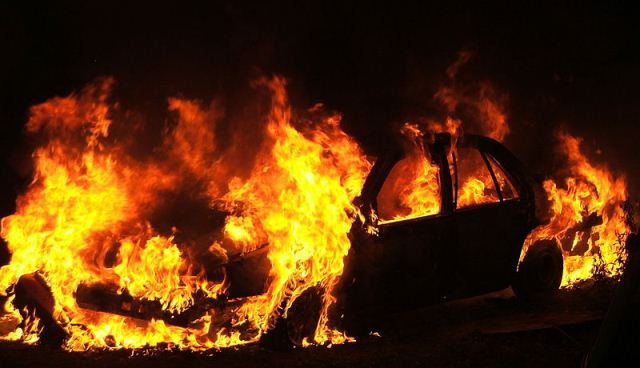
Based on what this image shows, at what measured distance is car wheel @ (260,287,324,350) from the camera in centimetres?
574

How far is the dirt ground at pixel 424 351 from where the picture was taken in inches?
213

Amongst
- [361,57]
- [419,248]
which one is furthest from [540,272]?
[361,57]

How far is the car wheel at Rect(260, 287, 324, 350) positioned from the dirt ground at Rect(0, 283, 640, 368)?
9 cm

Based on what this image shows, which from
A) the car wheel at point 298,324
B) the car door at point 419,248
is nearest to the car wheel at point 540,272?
the car door at point 419,248

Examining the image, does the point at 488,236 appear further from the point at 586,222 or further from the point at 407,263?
the point at 586,222

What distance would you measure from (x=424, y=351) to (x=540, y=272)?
8.65 feet

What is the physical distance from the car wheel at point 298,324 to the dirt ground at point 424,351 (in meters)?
0.09

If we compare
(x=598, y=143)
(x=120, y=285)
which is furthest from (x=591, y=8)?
(x=120, y=285)

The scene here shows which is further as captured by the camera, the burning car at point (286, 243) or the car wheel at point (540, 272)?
the car wheel at point (540, 272)

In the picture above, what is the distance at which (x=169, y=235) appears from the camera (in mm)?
6668

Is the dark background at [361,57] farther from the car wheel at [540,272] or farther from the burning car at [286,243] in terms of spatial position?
the car wheel at [540,272]

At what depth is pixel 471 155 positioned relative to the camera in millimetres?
9492

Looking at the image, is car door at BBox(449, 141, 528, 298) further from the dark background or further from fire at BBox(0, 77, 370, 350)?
the dark background

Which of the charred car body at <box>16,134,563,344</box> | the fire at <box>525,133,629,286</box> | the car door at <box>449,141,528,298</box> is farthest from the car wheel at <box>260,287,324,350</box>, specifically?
the fire at <box>525,133,629,286</box>
